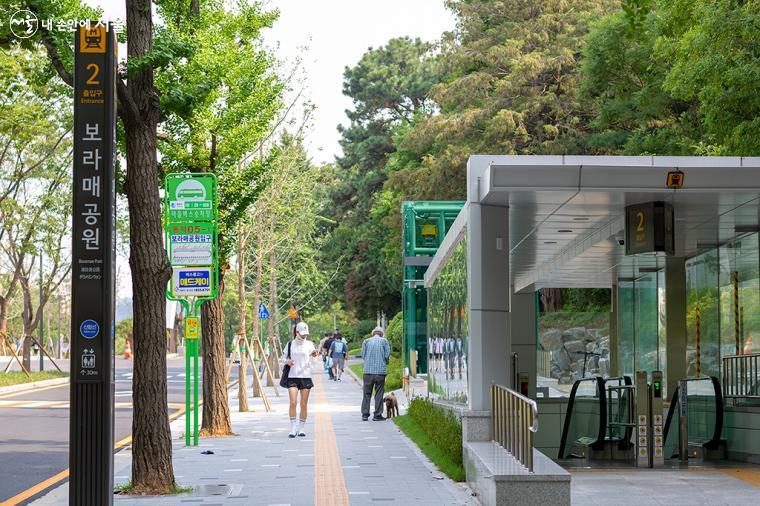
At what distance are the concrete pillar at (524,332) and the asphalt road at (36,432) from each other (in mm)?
8058

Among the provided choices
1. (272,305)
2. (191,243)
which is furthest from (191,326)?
(272,305)

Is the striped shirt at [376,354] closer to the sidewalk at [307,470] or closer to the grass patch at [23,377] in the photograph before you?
the sidewalk at [307,470]

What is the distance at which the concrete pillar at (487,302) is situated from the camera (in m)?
12.8

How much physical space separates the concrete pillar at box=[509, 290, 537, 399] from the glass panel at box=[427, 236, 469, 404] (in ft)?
7.33

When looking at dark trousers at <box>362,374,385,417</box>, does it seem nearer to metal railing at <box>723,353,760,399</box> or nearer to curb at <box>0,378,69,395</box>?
metal railing at <box>723,353,760,399</box>

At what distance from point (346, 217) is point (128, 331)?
131 feet

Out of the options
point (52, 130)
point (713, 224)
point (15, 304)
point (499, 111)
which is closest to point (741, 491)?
point (713, 224)

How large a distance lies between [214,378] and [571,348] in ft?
41.9

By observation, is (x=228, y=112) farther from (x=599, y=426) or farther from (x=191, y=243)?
(x=599, y=426)

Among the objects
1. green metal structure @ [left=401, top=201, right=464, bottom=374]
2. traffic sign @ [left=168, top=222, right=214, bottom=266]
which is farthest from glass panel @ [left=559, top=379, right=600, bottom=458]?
green metal structure @ [left=401, top=201, right=464, bottom=374]

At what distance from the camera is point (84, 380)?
7.32 metres

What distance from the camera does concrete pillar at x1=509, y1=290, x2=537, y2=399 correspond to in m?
24.0

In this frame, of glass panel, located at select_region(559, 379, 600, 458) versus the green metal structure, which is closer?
glass panel, located at select_region(559, 379, 600, 458)

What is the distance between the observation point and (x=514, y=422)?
1054cm
